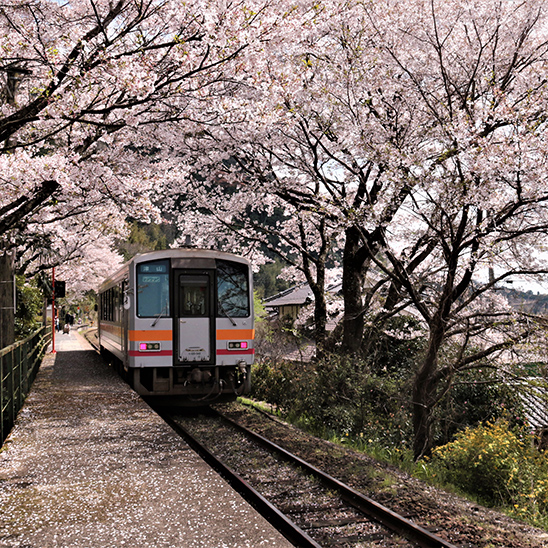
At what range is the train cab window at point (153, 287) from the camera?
10.5 meters

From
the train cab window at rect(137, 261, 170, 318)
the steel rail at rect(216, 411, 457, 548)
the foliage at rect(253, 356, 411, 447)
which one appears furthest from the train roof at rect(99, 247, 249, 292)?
the steel rail at rect(216, 411, 457, 548)

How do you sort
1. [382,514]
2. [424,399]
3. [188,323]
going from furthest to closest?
1. [188,323]
2. [424,399]
3. [382,514]

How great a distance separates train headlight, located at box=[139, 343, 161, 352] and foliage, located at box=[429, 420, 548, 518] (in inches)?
201

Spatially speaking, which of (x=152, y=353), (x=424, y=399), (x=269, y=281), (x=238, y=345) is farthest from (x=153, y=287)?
(x=269, y=281)

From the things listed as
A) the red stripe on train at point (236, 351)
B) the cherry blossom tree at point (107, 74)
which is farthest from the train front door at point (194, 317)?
the cherry blossom tree at point (107, 74)

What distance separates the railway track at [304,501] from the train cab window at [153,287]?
98.4 inches

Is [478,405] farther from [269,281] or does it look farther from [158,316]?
[269,281]

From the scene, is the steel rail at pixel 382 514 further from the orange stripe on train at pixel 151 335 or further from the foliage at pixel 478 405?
the foliage at pixel 478 405

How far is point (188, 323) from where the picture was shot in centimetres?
1057

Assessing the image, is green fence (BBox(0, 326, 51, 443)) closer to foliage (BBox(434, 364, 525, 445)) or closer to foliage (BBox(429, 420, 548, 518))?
foliage (BBox(429, 420, 548, 518))

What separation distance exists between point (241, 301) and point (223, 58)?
5217mm

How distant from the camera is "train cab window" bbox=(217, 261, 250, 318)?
429 inches

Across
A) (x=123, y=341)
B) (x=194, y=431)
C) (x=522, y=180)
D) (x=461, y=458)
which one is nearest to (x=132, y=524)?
(x=461, y=458)

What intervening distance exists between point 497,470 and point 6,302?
1070cm
